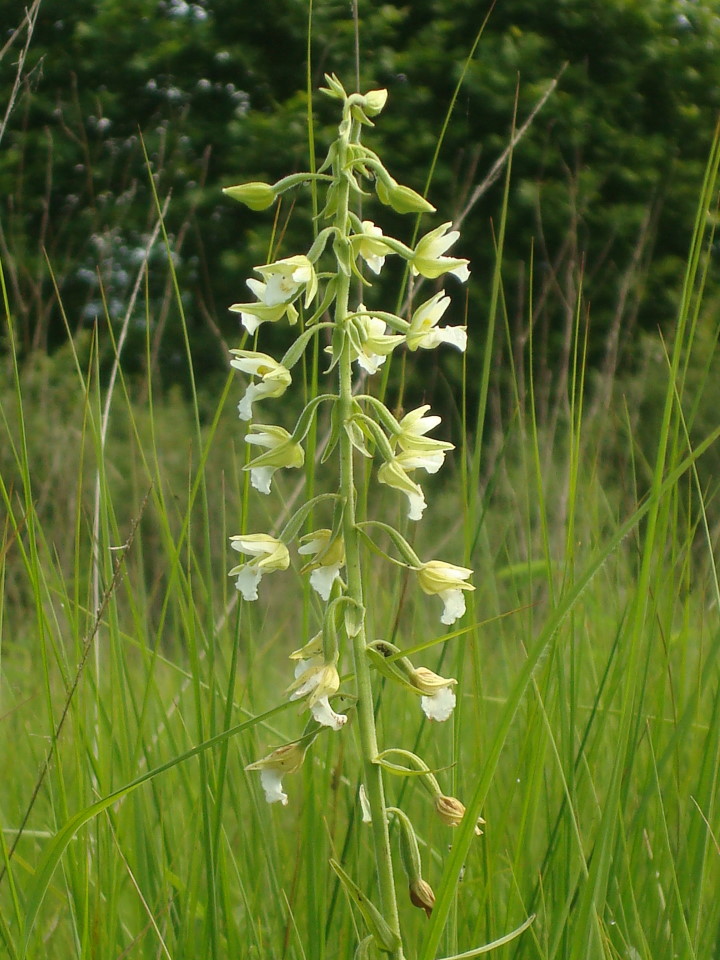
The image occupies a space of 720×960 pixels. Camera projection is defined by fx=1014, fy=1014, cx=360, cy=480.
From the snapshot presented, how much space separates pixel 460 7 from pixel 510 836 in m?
7.86

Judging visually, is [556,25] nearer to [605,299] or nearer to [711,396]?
[605,299]

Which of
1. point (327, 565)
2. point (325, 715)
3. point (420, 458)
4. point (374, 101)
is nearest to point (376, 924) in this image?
point (325, 715)

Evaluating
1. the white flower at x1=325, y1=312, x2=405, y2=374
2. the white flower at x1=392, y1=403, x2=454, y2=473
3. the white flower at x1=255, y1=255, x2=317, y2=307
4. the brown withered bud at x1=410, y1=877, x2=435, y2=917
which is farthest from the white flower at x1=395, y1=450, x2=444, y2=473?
the brown withered bud at x1=410, y1=877, x2=435, y2=917

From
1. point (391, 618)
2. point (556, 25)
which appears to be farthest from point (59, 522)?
point (556, 25)

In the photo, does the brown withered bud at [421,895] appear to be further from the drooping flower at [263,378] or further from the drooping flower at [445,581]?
the drooping flower at [263,378]

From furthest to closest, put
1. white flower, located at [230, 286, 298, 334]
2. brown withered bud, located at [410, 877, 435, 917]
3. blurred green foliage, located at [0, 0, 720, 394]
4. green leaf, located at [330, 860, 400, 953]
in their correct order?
1. blurred green foliage, located at [0, 0, 720, 394]
2. white flower, located at [230, 286, 298, 334]
3. brown withered bud, located at [410, 877, 435, 917]
4. green leaf, located at [330, 860, 400, 953]

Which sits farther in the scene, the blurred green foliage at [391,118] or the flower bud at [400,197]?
the blurred green foliage at [391,118]

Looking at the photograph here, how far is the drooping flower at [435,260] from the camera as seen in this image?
121cm

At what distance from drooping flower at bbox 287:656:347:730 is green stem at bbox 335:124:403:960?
3 cm

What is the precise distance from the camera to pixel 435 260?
1221mm

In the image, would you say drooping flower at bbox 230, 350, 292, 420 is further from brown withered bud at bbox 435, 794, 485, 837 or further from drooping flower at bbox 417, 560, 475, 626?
brown withered bud at bbox 435, 794, 485, 837

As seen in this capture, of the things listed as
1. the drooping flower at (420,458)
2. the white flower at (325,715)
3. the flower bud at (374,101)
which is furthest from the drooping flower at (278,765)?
the flower bud at (374,101)

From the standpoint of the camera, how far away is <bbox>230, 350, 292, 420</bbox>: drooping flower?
120 centimetres

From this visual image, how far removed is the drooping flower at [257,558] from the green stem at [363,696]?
0.09m
